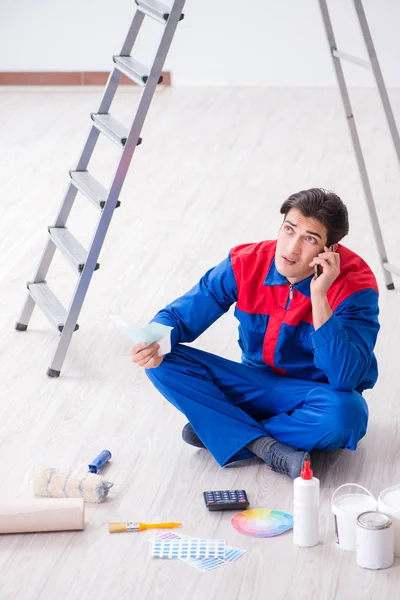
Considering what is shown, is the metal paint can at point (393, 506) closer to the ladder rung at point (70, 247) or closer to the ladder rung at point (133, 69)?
the ladder rung at point (70, 247)

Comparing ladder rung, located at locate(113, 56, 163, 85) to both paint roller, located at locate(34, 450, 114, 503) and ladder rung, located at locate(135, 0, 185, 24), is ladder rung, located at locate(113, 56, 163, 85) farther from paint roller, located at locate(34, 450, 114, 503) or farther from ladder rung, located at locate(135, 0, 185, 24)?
paint roller, located at locate(34, 450, 114, 503)

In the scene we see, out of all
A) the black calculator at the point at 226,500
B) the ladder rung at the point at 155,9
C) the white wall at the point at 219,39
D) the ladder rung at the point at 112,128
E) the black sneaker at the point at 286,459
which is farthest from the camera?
the white wall at the point at 219,39

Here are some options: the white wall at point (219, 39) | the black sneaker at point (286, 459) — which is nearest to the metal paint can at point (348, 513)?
the black sneaker at point (286, 459)

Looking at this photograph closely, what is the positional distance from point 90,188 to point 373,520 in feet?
5.36

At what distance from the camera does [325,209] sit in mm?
2752

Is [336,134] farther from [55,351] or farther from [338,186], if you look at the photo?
[55,351]

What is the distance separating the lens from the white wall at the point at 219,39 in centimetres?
735

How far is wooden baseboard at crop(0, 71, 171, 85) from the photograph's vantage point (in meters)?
7.85

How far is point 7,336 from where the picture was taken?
384 centimetres

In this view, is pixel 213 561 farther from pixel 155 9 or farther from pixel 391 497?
pixel 155 9

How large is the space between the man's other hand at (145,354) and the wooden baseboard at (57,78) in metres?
5.27

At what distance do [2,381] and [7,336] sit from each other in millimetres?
388

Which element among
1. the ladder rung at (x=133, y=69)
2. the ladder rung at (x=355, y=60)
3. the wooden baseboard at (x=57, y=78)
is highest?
the ladder rung at (x=355, y=60)

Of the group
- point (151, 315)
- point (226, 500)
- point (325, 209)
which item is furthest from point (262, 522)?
point (151, 315)
